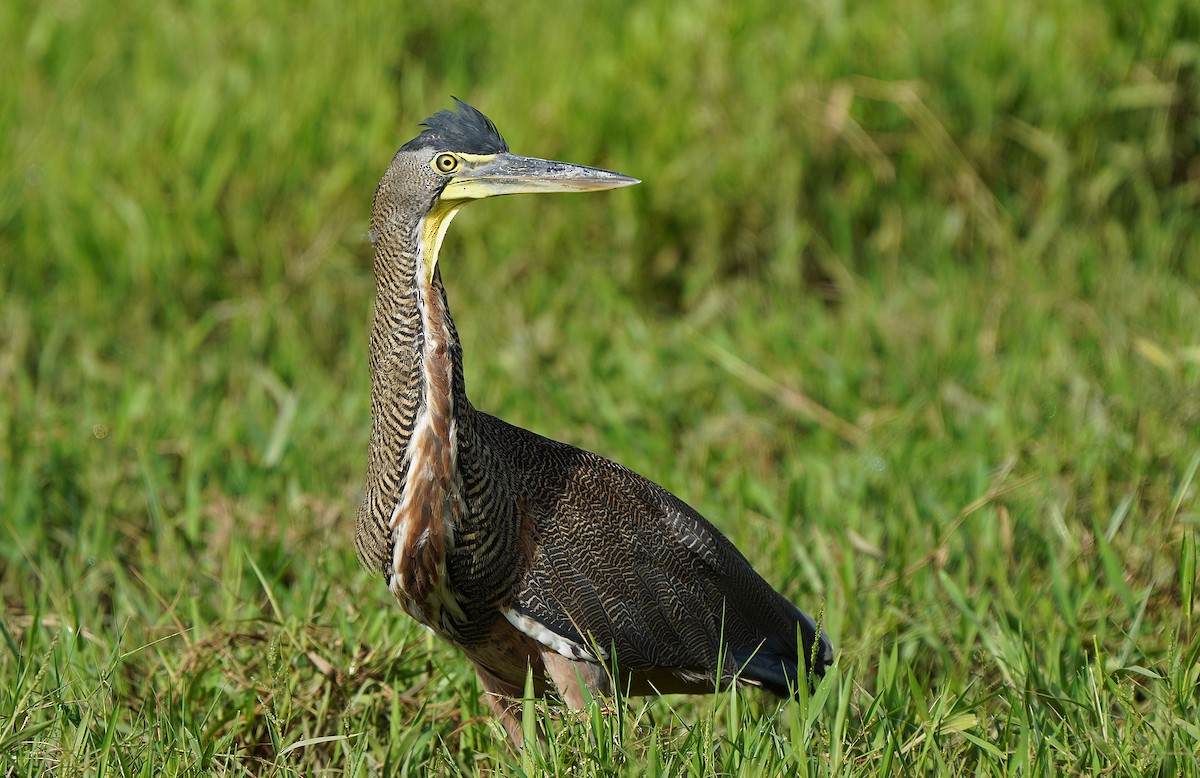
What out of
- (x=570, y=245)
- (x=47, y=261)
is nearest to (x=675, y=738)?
(x=570, y=245)

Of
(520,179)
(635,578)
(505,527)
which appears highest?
(520,179)

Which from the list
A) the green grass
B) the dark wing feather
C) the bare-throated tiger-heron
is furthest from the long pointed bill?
the dark wing feather

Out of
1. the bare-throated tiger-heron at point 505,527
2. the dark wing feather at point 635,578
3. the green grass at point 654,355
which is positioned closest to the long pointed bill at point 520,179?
the bare-throated tiger-heron at point 505,527

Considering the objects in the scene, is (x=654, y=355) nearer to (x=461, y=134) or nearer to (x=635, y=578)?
(x=635, y=578)

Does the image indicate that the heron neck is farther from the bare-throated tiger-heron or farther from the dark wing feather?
the dark wing feather

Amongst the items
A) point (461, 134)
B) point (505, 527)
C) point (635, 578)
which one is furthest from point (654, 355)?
point (461, 134)

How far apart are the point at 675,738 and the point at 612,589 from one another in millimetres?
369

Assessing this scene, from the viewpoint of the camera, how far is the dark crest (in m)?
3.05

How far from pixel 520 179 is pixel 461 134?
0.15 m

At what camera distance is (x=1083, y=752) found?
119 inches

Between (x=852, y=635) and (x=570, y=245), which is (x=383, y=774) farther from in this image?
(x=570, y=245)

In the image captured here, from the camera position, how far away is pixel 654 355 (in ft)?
18.2

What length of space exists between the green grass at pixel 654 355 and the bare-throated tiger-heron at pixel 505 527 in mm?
176

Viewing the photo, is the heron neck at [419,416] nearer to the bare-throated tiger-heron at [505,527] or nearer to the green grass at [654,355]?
the bare-throated tiger-heron at [505,527]
